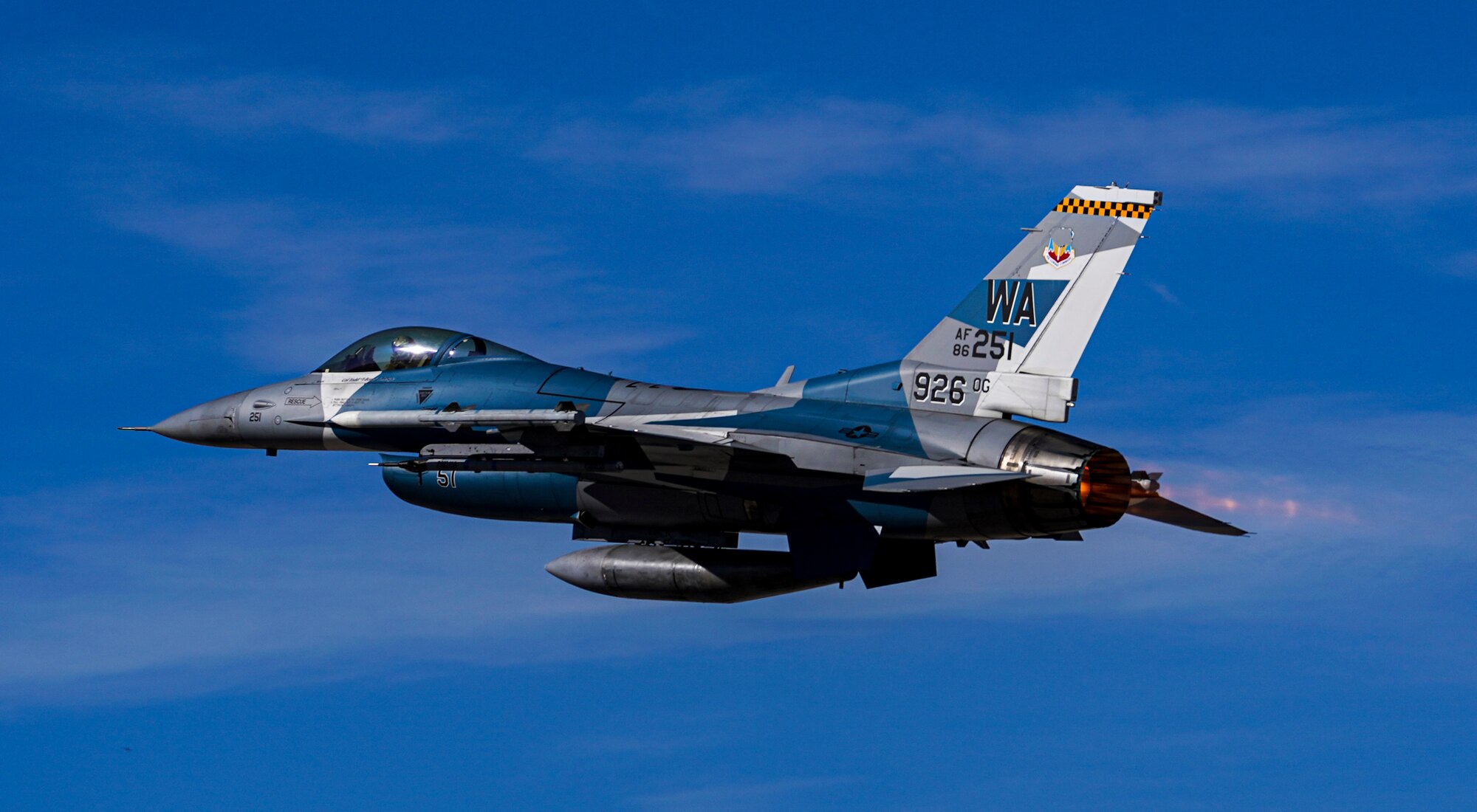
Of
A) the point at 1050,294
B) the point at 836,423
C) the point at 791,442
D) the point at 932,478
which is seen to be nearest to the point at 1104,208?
the point at 1050,294

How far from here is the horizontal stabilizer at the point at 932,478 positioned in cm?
2583

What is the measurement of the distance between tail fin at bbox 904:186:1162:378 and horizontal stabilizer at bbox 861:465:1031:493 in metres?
2.50

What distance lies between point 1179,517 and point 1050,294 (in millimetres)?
4115

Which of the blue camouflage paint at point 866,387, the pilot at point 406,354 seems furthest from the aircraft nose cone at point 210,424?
the blue camouflage paint at point 866,387

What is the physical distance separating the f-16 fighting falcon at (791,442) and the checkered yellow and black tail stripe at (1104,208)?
0.11ft

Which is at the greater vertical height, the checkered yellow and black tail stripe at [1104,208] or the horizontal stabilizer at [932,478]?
the checkered yellow and black tail stripe at [1104,208]

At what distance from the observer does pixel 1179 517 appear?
29.7 m

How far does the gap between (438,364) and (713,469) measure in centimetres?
559

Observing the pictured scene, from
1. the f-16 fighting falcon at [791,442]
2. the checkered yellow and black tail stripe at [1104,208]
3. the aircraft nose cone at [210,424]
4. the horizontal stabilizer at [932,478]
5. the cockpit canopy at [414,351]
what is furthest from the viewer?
the aircraft nose cone at [210,424]

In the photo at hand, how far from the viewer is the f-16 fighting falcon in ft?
88.4

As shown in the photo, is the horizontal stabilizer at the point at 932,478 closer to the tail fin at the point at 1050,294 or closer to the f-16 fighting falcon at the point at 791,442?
the f-16 fighting falcon at the point at 791,442

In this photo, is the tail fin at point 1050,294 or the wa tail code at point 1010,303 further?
the wa tail code at point 1010,303

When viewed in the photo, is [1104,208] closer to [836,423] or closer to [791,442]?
[836,423]

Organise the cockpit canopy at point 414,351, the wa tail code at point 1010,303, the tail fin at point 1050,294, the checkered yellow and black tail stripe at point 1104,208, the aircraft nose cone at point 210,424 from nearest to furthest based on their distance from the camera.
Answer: the tail fin at point 1050,294 < the wa tail code at point 1010,303 < the checkered yellow and black tail stripe at point 1104,208 < the cockpit canopy at point 414,351 < the aircraft nose cone at point 210,424
